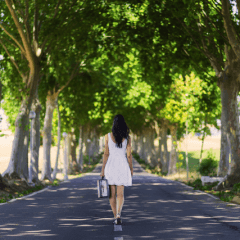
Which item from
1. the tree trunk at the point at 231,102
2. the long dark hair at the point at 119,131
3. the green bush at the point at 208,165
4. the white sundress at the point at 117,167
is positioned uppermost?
the tree trunk at the point at 231,102

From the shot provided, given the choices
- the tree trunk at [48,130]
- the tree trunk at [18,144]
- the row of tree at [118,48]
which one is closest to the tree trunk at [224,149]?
the row of tree at [118,48]

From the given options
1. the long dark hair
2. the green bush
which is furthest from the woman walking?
the green bush

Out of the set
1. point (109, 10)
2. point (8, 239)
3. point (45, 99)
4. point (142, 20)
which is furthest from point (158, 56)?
point (8, 239)

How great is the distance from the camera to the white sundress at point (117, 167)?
737 cm

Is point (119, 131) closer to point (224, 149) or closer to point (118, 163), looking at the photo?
point (118, 163)

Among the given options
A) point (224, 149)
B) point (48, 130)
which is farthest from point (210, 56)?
point (48, 130)

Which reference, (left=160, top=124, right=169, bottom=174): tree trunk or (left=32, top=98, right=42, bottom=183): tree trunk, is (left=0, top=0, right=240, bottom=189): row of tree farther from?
(left=160, top=124, right=169, bottom=174): tree trunk

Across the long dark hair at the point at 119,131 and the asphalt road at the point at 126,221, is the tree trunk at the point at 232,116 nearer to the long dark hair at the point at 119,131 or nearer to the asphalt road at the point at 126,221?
the asphalt road at the point at 126,221

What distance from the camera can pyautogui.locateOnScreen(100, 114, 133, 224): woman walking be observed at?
7.37 meters

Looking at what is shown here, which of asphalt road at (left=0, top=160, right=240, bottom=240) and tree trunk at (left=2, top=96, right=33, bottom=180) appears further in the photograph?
tree trunk at (left=2, top=96, right=33, bottom=180)

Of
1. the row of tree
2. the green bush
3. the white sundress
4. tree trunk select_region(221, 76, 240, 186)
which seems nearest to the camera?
the white sundress

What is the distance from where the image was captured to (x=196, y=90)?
2364 centimetres

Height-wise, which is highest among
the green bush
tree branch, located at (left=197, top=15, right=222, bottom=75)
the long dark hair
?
tree branch, located at (left=197, top=15, right=222, bottom=75)

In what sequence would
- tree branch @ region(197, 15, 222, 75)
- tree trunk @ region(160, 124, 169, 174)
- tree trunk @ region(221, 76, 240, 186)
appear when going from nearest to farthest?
1. tree trunk @ region(221, 76, 240, 186)
2. tree branch @ region(197, 15, 222, 75)
3. tree trunk @ region(160, 124, 169, 174)
